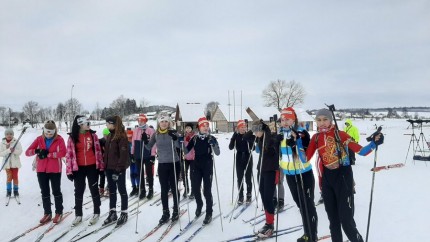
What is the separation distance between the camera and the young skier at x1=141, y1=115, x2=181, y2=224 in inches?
220

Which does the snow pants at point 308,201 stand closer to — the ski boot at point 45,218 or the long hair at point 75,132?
the long hair at point 75,132

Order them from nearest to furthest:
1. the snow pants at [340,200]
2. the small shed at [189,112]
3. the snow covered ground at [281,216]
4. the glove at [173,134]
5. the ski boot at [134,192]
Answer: the snow pants at [340,200] < the snow covered ground at [281,216] < the glove at [173,134] < the ski boot at [134,192] < the small shed at [189,112]

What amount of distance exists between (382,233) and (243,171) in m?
3.21

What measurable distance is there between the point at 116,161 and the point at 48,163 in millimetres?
1349

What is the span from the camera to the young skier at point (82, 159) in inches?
214

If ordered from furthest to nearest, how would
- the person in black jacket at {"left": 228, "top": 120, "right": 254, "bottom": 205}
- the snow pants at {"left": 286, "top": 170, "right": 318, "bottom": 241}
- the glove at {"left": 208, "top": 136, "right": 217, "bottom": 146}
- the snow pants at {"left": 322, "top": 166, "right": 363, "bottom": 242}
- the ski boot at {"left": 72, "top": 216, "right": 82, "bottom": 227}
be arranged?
the person in black jacket at {"left": 228, "top": 120, "right": 254, "bottom": 205}, the glove at {"left": 208, "top": 136, "right": 217, "bottom": 146}, the ski boot at {"left": 72, "top": 216, "right": 82, "bottom": 227}, the snow pants at {"left": 286, "top": 170, "right": 318, "bottom": 241}, the snow pants at {"left": 322, "top": 166, "right": 363, "bottom": 242}

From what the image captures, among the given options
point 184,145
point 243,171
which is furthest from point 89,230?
point 243,171

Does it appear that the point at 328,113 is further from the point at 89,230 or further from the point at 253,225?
the point at 89,230

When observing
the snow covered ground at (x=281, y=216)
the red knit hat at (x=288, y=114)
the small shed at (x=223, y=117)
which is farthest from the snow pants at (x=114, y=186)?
the small shed at (x=223, y=117)

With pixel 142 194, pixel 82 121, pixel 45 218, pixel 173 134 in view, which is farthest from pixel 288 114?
pixel 45 218

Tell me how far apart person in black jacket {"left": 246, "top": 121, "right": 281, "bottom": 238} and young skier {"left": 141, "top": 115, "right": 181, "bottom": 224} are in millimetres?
1718

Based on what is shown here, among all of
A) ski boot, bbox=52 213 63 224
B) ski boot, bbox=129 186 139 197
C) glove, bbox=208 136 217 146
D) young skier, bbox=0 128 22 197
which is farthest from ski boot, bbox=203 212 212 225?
young skier, bbox=0 128 22 197

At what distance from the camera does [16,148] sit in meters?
7.36

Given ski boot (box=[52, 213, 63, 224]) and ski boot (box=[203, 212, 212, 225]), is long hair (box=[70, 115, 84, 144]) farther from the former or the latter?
ski boot (box=[203, 212, 212, 225])
